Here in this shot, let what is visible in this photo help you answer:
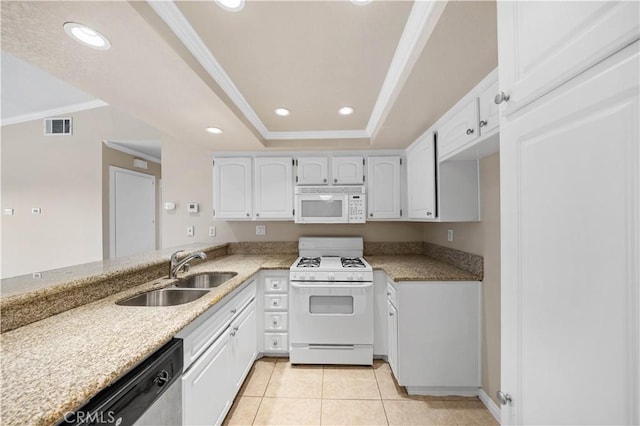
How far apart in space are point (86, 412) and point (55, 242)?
4690 millimetres

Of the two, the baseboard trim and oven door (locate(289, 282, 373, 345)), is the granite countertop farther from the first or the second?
the baseboard trim

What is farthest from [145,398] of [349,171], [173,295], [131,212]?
[131,212]

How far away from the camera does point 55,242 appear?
3.97 metres

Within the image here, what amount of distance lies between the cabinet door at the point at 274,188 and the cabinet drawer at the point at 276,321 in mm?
1031

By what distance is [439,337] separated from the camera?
6.59 feet

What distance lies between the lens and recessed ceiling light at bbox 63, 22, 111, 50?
43.1 inches

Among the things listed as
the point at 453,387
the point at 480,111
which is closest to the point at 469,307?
the point at 453,387

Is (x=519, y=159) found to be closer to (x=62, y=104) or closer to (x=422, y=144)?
(x=422, y=144)

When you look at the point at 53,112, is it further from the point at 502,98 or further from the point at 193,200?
the point at 502,98

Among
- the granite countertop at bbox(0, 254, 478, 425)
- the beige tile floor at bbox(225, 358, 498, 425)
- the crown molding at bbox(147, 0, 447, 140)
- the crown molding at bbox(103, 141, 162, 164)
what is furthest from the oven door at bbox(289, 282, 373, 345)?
the crown molding at bbox(103, 141, 162, 164)

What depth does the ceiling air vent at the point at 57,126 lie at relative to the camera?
392cm

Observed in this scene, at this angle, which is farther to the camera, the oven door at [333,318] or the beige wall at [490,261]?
the oven door at [333,318]

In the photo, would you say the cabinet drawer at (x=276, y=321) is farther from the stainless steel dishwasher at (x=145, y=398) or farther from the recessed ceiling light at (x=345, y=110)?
the recessed ceiling light at (x=345, y=110)

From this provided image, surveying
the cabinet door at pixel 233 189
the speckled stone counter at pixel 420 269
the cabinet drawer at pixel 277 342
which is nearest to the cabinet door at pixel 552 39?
the speckled stone counter at pixel 420 269
